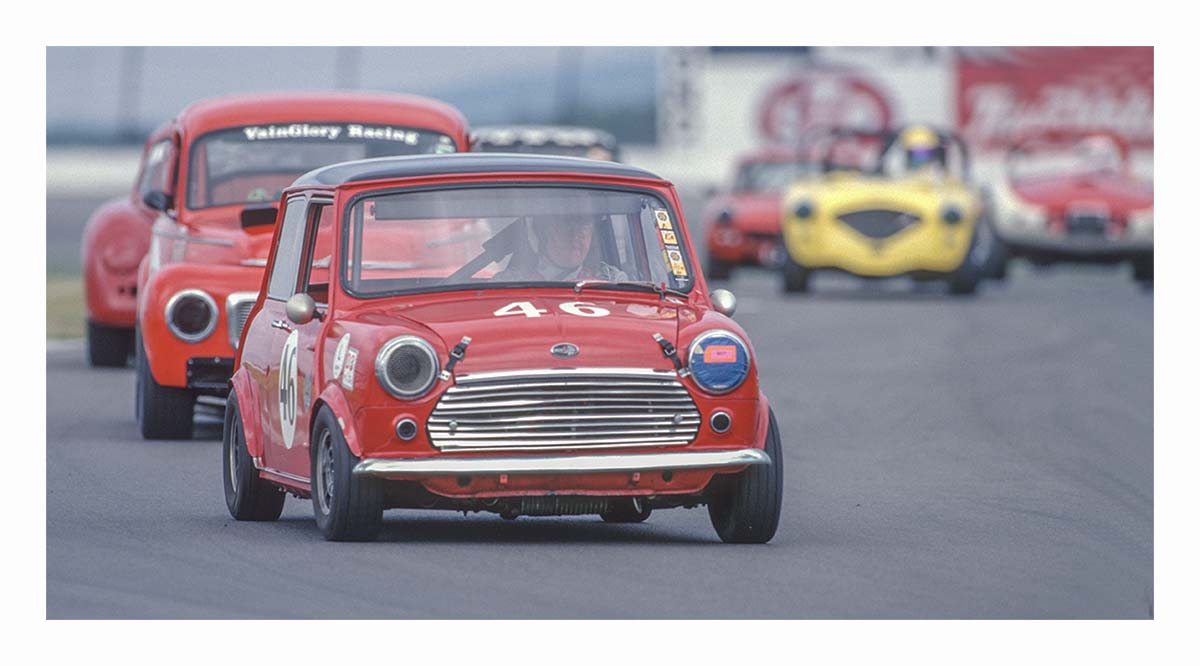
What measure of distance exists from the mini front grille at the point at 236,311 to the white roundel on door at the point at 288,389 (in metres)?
3.49

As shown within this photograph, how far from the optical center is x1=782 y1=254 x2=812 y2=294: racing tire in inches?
1051

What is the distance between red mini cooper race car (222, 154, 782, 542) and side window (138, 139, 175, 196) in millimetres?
5095

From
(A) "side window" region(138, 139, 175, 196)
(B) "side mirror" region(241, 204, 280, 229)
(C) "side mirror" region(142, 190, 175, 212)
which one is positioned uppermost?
(A) "side window" region(138, 139, 175, 196)

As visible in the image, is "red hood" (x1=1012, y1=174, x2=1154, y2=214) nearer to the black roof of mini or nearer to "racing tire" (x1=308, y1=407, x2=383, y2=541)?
the black roof of mini

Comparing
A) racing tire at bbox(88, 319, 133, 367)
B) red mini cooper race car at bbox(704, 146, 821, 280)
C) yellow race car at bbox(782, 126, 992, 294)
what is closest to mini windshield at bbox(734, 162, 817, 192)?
red mini cooper race car at bbox(704, 146, 821, 280)

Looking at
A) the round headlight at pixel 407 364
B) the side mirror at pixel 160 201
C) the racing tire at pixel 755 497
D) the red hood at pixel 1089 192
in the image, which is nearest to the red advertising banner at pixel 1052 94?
the red hood at pixel 1089 192

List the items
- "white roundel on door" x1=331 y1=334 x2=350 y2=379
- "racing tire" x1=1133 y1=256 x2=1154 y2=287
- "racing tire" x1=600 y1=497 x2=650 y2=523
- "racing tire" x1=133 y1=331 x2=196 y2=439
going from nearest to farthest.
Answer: "white roundel on door" x1=331 y1=334 x2=350 y2=379 < "racing tire" x1=600 y1=497 x2=650 y2=523 < "racing tire" x1=133 y1=331 x2=196 y2=439 < "racing tire" x1=1133 y1=256 x2=1154 y2=287

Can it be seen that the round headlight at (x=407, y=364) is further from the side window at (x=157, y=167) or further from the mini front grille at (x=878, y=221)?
the mini front grille at (x=878, y=221)

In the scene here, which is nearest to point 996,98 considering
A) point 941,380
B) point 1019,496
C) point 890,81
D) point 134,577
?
point 890,81

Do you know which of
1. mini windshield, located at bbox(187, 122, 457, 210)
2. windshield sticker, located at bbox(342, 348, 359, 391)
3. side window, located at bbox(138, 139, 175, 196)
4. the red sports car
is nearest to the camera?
windshield sticker, located at bbox(342, 348, 359, 391)

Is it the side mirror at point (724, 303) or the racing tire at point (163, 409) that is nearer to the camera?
the side mirror at point (724, 303)

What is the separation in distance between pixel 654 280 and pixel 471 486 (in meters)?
1.25

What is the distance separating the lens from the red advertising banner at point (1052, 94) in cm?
5294

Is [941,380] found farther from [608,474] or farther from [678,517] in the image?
[608,474]
